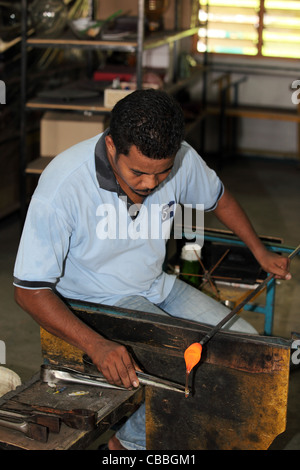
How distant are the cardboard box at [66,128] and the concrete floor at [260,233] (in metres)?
0.76

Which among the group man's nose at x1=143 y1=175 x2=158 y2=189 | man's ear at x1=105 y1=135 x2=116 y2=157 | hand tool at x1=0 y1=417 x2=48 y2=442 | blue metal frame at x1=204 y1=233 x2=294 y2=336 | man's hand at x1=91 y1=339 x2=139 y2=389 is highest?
man's ear at x1=105 y1=135 x2=116 y2=157

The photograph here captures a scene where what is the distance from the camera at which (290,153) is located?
273 inches

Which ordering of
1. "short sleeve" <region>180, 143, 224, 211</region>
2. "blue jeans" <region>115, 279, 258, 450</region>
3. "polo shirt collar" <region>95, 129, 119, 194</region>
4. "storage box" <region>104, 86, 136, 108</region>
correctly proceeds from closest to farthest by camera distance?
"polo shirt collar" <region>95, 129, 119, 194</region>, "blue jeans" <region>115, 279, 258, 450</region>, "short sleeve" <region>180, 143, 224, 211</region>, "storage box" <region>104, 86, 136, 108</region>

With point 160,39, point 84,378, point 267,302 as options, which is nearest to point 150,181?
point 84,378

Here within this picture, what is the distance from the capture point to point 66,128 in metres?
4.26

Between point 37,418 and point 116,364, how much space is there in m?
0.26

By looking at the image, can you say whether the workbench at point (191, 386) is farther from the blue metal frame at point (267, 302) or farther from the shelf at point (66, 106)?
the shelf at point (66, 106)

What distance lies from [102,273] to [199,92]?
5.23 metres

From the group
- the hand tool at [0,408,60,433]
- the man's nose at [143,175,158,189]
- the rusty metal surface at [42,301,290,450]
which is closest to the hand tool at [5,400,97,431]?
the hand tool at [0,408,60,433]

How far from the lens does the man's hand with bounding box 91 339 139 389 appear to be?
1.71 m

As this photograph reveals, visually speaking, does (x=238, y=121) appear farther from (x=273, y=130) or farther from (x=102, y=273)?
(x=102, y=273)

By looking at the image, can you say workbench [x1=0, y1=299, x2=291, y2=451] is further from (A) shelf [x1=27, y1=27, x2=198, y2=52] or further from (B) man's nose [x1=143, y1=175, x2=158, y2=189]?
(A) shelf [x1=27, y1=27, x2=198, y2=52]

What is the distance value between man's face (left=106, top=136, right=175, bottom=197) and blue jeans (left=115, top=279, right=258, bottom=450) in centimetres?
39
